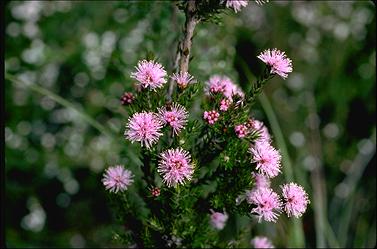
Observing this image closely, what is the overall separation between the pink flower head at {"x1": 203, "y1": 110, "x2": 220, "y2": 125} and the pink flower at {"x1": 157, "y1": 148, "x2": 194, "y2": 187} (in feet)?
0.42

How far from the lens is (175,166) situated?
1359 mm

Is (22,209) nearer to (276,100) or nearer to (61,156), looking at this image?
(61,156)

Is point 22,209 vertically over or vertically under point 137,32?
under

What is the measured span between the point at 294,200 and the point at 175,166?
336 mm

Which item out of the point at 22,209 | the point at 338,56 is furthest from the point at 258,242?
the point at 338,56

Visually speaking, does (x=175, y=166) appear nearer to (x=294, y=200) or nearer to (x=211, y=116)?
(x=211, y=116)

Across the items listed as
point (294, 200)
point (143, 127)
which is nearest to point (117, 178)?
point (143, 127)

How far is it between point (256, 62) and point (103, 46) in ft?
5.90

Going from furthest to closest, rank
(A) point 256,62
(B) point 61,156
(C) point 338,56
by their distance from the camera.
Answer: (A) point 256,62 < (C) point 338,56 < (B) point 61,156

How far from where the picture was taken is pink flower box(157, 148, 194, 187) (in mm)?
1357

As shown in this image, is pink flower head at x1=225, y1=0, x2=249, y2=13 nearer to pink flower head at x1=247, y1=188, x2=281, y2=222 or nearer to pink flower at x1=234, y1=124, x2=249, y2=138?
pink flower at x1=234, y1=124, x2=249, y2=138

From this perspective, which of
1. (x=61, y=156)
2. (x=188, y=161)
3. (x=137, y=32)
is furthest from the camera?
(x=61, y=156)

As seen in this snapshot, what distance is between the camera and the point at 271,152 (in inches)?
55.9

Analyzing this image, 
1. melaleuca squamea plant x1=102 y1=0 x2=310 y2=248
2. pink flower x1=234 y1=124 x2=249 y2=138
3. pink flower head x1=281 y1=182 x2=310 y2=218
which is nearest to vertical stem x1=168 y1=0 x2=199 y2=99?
melaleuca squamea plant x1=102 y1=0 x2=310 y2=248
